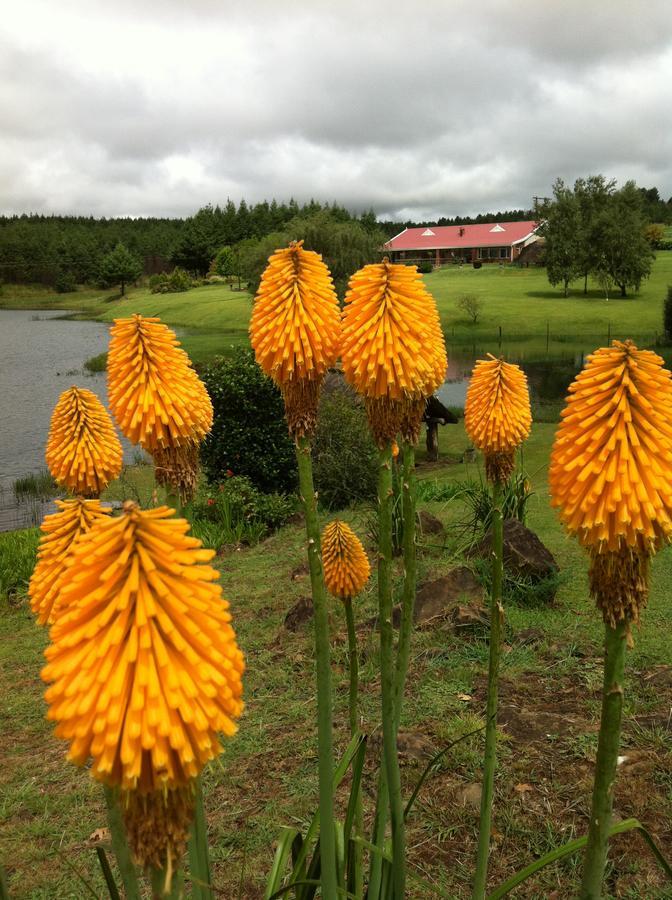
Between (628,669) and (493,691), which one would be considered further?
(628,669)

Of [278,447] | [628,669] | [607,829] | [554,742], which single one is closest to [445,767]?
[554,742]

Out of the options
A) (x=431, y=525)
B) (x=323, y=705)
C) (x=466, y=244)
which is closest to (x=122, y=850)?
(x=323, y=705)

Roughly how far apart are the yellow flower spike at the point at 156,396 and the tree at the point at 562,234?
67289 millimetres

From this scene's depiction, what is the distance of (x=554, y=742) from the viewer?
233 inches

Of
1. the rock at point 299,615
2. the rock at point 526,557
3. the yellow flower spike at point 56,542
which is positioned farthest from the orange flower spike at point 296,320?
the rock at point 526,557

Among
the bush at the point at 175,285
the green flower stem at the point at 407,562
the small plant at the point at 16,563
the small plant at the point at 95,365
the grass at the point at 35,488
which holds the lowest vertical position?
the grass at the point at 35,488

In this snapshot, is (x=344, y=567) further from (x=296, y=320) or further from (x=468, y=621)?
(x=468, y=621)

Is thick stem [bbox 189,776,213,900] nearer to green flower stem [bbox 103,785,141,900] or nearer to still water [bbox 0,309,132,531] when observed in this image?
green flower stem [bbox 103,785,141,900]

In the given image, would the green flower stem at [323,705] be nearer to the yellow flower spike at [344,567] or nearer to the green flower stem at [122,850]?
the green flower stem at [122,850]

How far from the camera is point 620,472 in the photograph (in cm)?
207

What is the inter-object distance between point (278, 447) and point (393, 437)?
43.8ft

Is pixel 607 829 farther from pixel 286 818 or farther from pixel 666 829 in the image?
pixel 286 818

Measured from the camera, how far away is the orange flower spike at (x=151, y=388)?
2500 millimetres

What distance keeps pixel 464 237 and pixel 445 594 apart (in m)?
108
